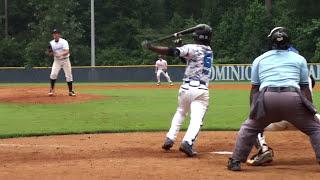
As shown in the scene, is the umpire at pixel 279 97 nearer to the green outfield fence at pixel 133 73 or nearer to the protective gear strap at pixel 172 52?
the protective gear strap at pixel 172 52

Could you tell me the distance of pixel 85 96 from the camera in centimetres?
2055

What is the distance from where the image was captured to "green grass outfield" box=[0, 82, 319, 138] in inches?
507

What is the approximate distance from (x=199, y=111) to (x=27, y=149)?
9.13ft

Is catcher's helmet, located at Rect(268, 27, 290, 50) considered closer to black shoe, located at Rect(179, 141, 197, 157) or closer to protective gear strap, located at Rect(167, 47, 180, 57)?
protective gear strap, located at Rect(167, 47, 180, 57)

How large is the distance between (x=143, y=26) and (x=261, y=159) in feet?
171

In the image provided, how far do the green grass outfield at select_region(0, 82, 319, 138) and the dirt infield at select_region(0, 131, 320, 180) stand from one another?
1.13 m

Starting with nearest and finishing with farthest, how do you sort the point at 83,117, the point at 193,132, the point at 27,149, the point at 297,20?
the point at 193,132 → the point at 27,149 → the point at 83,117 → the point at 297,20

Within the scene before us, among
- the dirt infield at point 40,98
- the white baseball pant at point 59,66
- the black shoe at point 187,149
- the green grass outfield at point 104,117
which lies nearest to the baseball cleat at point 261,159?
the black shoe at point 187,149

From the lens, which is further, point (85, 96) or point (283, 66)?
point (85, 96)

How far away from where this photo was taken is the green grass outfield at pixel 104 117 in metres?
12.9

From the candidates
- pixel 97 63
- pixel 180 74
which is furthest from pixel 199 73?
pixel 97 63

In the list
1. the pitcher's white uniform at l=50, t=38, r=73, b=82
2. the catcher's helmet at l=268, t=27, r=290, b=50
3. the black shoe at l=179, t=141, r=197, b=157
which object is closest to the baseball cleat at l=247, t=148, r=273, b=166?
the black shoe at l=179, t=141, r=197, b=157

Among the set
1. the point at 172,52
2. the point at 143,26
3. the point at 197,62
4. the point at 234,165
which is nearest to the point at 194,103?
the point at 197,62

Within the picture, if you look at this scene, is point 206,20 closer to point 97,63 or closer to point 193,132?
point 97,63
